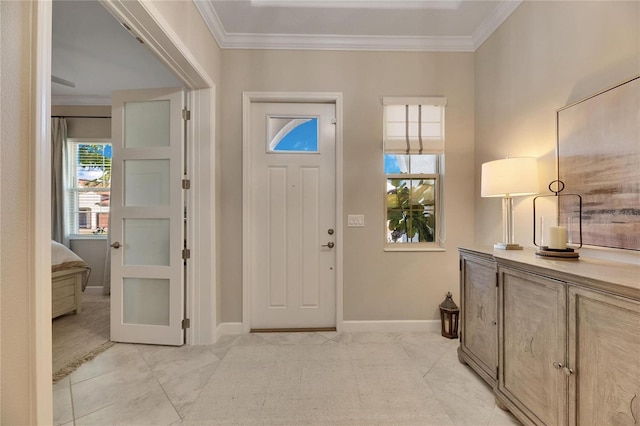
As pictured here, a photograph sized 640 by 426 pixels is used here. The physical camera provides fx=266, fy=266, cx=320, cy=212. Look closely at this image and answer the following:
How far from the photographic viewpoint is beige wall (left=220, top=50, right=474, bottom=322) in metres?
2.67

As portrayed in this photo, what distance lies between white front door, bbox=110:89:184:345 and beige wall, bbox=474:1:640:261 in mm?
2802

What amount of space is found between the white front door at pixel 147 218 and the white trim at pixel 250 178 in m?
0.55

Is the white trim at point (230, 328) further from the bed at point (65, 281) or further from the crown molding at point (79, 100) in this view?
the crown molding at point (79, 100)

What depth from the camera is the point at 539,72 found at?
1924 millimetres

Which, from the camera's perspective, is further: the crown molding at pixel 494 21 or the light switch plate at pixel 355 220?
the light switch plate at pixel 355 220

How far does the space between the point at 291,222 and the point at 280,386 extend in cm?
140

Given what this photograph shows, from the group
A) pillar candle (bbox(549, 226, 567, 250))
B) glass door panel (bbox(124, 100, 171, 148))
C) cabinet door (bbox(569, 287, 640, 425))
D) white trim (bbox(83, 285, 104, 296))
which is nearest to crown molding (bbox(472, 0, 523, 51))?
pillar candle (bbox(549, 226, 567, 250))

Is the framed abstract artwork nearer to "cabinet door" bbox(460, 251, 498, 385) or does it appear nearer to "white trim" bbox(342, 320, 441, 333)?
"cabinet door" bbox(460, 251, 498, 385)

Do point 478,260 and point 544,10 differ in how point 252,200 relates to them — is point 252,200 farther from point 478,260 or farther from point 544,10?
point 544,10

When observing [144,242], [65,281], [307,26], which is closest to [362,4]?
[307,26]

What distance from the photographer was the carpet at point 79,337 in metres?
2.11

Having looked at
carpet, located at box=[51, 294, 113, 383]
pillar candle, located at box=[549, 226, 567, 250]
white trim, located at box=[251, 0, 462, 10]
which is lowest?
carpet, located at box=[51, 294, 113, 383]

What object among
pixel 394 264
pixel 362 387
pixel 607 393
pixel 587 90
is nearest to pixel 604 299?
pixel 607 393

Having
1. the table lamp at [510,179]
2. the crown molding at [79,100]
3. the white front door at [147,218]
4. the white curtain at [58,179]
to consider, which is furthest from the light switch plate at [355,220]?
the white curtain at [58,179]
